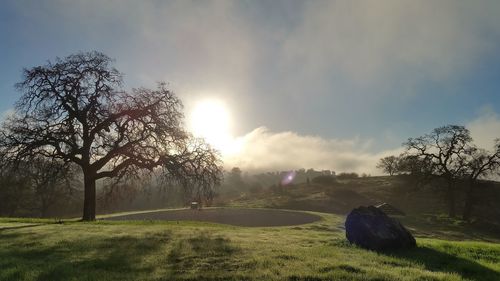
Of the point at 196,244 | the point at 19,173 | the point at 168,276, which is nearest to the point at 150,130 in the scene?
the point at 19,173

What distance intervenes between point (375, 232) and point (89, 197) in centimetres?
2639

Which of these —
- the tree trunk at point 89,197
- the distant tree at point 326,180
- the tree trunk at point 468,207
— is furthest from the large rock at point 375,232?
the distant tree at point 326,180

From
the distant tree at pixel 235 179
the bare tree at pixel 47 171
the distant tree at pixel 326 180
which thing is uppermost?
the distant tree at pixel 235 179

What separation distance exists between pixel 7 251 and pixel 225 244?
8.57 m

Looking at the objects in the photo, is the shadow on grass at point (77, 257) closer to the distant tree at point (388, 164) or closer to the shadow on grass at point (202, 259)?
the shadow on grass at point (202, 259)

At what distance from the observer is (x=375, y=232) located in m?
16.5

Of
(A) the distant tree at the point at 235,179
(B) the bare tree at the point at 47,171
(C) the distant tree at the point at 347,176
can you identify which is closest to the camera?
(B) the bare tree at the point at 47,171

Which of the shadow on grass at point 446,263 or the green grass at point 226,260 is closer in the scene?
the green grass at point 226,260

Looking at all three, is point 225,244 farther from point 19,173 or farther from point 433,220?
point 433,220

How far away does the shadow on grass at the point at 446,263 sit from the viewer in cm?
1226

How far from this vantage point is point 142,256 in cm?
1449

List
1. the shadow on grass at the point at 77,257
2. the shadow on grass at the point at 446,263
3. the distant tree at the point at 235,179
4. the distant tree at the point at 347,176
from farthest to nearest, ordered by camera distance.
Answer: the distant tree at the point at 235,179
the distant tree at the point at 347,176
the shadow on grass at the point at 446,263
the shadow on grass at the point at 77,257

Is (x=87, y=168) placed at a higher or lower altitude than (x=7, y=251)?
higher

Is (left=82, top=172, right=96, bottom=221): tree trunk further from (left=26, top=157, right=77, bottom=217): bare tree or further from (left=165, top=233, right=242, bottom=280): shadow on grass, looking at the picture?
(left=165, top=233, right=242, bottom=280): shadow on grass
